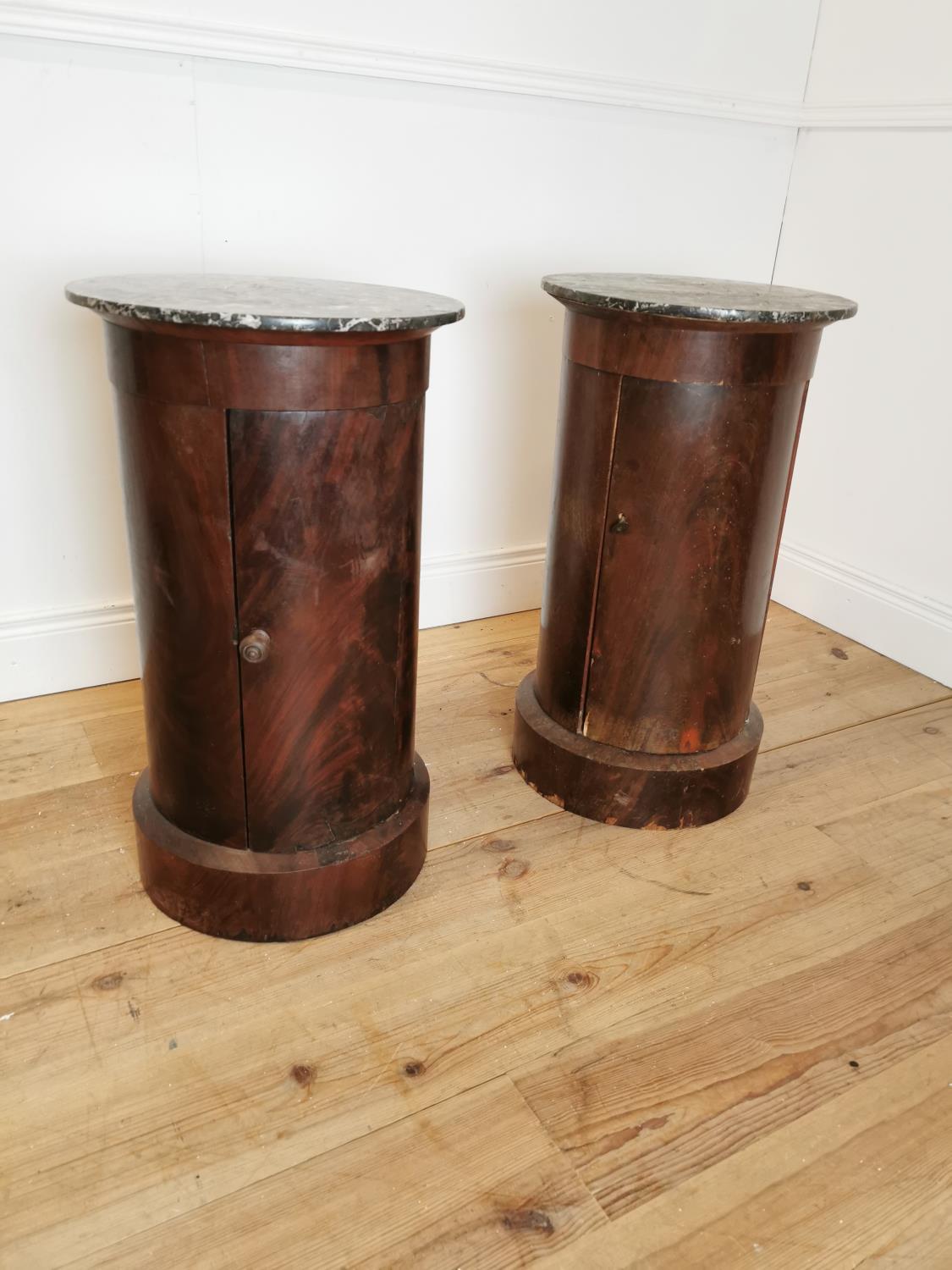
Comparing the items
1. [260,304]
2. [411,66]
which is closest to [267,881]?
[260,304]

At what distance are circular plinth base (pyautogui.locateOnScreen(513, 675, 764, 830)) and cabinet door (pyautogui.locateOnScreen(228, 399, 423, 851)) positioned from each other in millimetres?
368

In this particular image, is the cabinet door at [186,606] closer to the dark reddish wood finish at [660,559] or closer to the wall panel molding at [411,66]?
the dark reddish wood finish at [660,559]

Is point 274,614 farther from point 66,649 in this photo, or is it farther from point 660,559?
point 66,649

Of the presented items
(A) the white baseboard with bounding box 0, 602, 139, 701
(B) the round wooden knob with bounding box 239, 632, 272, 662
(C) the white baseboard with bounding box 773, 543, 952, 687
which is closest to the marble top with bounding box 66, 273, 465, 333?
(B) the round wooden knob with bounding box 239, 632, 272, 662

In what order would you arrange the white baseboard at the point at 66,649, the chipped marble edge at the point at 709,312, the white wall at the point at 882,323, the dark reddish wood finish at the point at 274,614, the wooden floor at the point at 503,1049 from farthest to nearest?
the white wall at the point at 882,323 → the white baseboard at the point at 66,649 → the chipped marble edge at the point at 709,312 → the dark reddish wood finish at the point at 274,614 → the wooden floor at the point at 503,1049

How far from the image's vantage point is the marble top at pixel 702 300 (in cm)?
130

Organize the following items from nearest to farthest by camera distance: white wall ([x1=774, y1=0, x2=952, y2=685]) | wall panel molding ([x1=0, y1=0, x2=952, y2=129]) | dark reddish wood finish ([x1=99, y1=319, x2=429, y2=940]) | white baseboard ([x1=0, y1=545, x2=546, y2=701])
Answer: dark reddish wood finish ([x1=99, y1=319, x2=429, y2=940]), wall panel molding ([x1=0, y1=0, x2=952, y2=129]), white baseboard ([x1=0, y1=545, x2=546, y2=701]), white wall ([x1=774, y1=0, x2=952, y2=685])

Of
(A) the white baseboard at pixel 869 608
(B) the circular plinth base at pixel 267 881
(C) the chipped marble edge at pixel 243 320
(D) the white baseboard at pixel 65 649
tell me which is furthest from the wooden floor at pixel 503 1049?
(C) the chipped marble edge at pixel 243 320

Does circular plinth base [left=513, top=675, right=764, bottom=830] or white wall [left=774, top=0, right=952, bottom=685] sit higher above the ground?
white wall [left=774, top=0, right=952, bottom=685]

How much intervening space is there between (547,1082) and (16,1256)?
1.90ft

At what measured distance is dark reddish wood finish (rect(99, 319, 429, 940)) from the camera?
1.10 m

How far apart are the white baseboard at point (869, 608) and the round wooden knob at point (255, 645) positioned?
1636 mm

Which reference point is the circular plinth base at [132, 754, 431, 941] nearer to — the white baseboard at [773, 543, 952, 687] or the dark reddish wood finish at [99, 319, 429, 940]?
the dark reddish wood finish at [99, 319, 429, 940]

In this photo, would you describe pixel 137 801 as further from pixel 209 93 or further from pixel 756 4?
pixel 756 4
